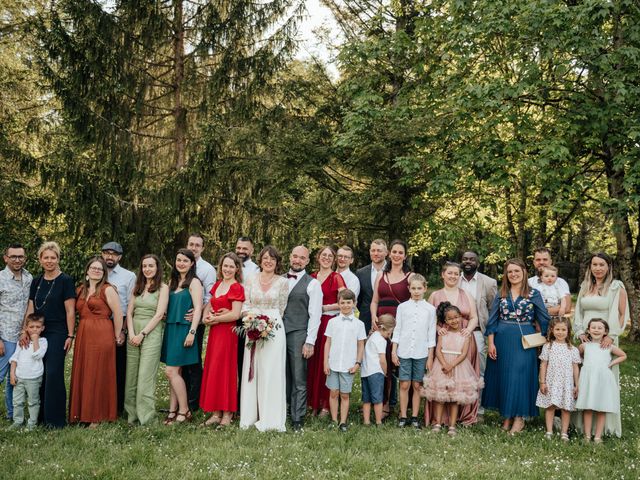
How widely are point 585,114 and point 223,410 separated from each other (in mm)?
9042

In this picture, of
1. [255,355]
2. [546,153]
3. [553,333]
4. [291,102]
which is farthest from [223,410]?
[291,102]

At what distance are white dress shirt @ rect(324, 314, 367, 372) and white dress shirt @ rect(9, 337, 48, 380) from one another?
11.6 feet

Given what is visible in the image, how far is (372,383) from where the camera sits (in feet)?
22.6

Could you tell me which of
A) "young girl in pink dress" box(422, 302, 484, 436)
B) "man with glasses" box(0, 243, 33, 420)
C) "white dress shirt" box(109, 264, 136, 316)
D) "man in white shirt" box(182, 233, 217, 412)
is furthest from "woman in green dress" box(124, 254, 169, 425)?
"young girl in pink dress" box(422, 302, 484, 436)

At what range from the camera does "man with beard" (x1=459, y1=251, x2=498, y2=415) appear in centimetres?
725

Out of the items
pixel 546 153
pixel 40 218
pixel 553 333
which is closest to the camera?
pixel 553 333

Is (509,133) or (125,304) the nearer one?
(125,304)

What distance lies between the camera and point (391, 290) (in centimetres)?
729

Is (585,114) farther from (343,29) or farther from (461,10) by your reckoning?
(343,29)

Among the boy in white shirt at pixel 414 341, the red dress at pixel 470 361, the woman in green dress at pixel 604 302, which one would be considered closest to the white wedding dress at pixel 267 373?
the boy in white shirt at pixel 414 341

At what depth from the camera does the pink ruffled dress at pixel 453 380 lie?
6598 millimetres

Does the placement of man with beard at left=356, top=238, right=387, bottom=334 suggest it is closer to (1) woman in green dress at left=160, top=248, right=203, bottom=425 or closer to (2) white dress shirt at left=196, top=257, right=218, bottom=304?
(2) white dress shirt at left=196, top=257, right=218, bottom=304

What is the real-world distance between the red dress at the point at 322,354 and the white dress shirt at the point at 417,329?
1.00 m

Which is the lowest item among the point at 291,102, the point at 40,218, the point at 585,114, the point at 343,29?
the point at 40,218
